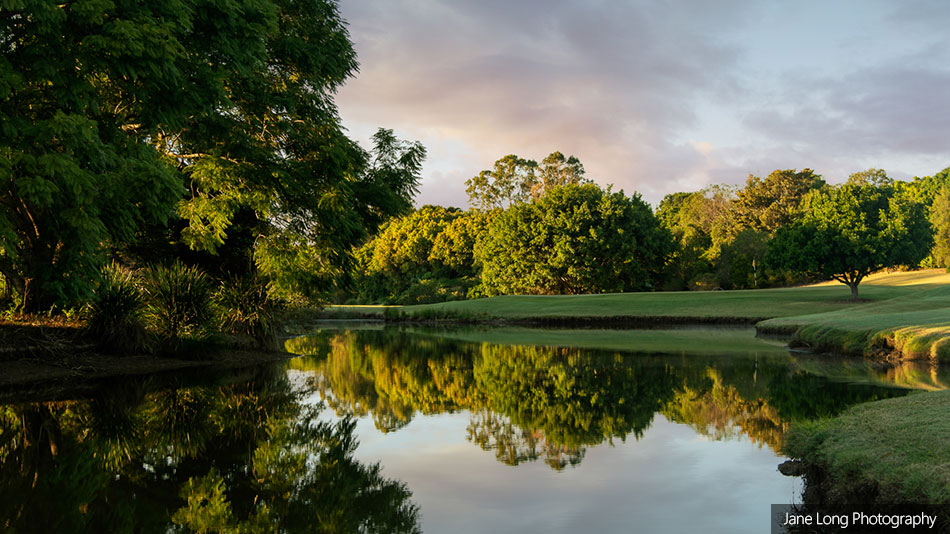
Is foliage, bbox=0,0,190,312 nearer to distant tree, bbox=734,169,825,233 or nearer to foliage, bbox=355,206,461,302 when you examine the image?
foliage, bbox=355,206,461,302

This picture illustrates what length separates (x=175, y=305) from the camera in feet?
57.1

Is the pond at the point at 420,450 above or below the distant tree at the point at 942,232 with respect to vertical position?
below

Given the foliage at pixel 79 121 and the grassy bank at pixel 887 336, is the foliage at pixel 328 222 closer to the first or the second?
the foliage at pixel 79 121

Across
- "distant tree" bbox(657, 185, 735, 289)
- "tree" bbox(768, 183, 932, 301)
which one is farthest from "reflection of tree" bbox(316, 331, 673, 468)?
"distant tree" bbox(657, 185, 735, 289)

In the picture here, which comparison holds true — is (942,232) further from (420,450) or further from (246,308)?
(420,450)

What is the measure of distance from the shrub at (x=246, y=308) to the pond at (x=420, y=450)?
387 cm

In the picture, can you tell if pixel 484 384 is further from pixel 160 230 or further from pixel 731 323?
pixel 731 323

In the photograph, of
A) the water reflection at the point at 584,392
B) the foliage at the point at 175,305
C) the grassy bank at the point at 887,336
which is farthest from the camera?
the foliage at the point at 175,305

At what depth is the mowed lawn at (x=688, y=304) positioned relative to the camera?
133 feet

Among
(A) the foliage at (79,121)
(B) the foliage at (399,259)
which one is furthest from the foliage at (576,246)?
(A) the foliage at (79,121)

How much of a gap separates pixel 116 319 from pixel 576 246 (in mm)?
48166

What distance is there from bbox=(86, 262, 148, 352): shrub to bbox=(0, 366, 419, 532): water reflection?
518cm

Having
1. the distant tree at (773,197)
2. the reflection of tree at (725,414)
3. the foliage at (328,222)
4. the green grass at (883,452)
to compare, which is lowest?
the reflection of tree at (725,414)

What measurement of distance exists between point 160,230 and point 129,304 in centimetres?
365
